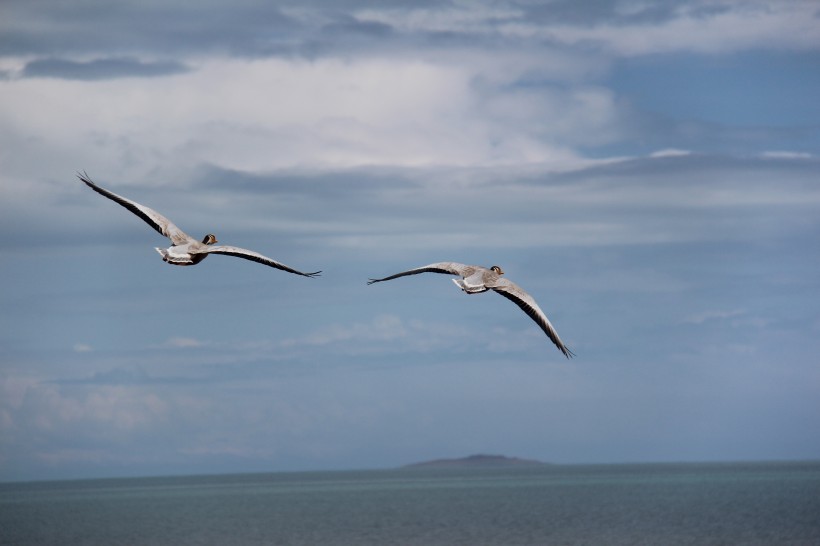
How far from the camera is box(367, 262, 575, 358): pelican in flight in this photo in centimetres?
4303

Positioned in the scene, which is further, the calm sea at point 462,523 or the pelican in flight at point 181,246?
the calm sea at point 462,523

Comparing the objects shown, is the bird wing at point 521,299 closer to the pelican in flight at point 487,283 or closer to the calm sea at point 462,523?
the pelican in flight at point 487,283

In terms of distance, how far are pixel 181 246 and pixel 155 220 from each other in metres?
2.55

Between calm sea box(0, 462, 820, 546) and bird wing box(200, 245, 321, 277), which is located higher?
bird wing box(200, 245, 321, 277)

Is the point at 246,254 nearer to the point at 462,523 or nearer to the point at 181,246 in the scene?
the point at 181,246

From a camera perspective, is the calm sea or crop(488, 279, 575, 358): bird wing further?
A: the calm sea

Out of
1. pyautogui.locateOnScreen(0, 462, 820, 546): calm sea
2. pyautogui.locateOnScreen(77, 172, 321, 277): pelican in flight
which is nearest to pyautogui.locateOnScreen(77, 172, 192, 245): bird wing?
pyautogui.locateOnScreen(77, 172, 321, 277): pelican in flight

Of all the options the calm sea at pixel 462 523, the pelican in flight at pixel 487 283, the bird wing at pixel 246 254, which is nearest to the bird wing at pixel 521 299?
the pelican in flight at pixel 487 283

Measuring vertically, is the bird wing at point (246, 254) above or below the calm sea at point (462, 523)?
above

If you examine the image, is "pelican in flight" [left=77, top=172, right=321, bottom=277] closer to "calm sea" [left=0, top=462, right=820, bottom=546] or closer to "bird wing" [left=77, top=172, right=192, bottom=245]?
"bird wing" [left=77, top=172, right=192, bottom=245]

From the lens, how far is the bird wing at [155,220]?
1662 inches

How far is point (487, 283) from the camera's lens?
1711 inches

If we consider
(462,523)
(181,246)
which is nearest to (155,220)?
(181,246)

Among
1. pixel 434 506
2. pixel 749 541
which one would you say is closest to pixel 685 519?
pixel 749 541
